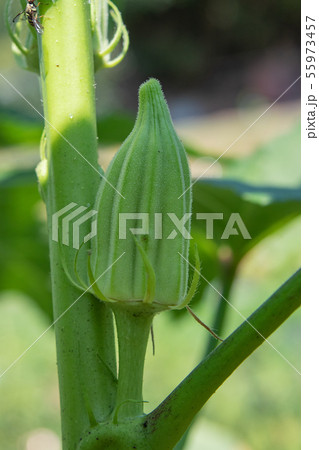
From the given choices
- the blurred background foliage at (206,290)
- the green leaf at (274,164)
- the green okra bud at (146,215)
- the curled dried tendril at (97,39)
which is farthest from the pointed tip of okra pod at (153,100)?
the green leaf at (274,164)

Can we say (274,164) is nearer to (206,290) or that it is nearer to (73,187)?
(206,290)

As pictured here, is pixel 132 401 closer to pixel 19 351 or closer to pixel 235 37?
pixel 19 351

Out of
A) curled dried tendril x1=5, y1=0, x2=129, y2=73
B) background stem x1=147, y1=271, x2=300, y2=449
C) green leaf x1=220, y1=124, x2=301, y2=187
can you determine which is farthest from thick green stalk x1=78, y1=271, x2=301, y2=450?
green leaf x1=220, y1=124, x2=301, y2=187

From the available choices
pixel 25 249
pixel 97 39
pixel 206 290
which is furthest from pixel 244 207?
pixel 25 249

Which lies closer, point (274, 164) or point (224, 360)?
point (224, 360)

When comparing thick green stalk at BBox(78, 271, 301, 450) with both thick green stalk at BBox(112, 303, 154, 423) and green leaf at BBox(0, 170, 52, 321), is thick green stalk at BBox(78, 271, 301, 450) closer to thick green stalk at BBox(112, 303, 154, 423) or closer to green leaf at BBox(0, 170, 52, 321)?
thick green stalk at BBox(112, 303, 154, 423)

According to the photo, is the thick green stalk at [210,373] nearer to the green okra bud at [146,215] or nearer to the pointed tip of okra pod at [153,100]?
the green okra bud at [146,215]
